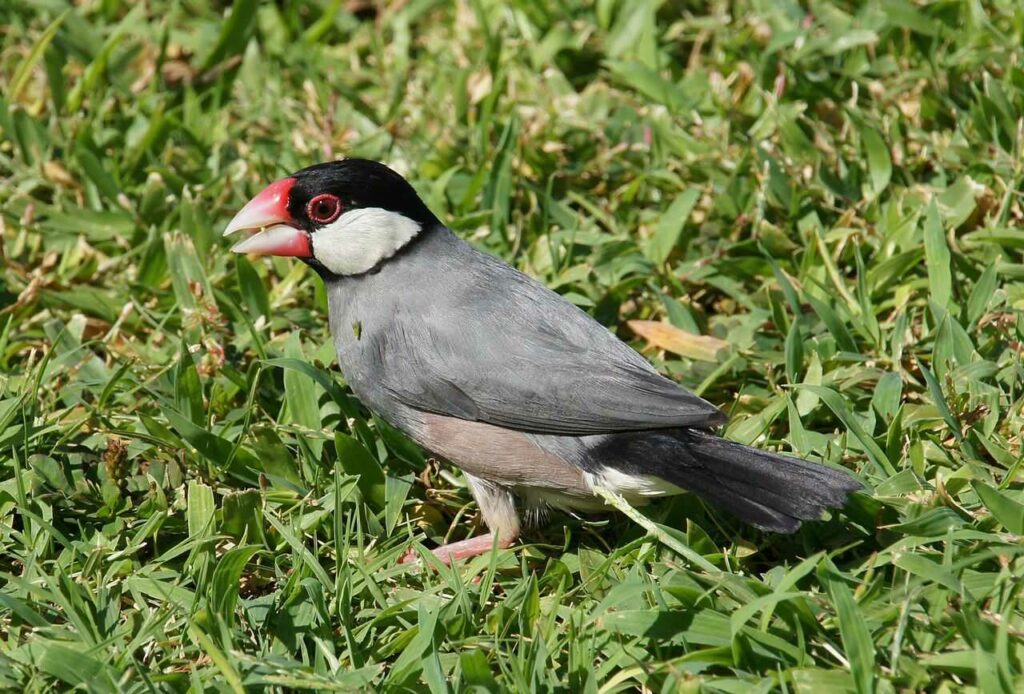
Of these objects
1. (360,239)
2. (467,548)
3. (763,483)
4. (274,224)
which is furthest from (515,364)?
(274,224)

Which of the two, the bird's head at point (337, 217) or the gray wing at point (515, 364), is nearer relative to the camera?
the gray wing at point (515, 364)

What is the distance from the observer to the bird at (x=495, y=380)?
11.0 feet

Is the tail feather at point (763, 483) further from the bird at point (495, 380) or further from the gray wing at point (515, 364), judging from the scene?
the gray wing at point (515, 364)

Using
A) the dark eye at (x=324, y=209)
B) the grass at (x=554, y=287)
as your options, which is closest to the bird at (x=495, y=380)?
the dark eye at (x=324, y=209)

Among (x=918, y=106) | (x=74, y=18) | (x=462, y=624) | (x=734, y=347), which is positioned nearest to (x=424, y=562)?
(x=462, y=624)

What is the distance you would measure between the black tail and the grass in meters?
0.19

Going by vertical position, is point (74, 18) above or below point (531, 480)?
above

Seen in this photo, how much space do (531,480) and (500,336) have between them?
0.46 m

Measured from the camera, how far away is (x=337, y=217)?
392 cm

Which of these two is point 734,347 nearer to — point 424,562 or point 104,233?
point 424,562

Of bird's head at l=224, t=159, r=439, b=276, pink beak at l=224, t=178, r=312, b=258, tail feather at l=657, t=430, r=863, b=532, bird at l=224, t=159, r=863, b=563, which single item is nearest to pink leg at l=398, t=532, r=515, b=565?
bird at l=224, t=159, r=863, b=563

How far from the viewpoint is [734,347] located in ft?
14.1

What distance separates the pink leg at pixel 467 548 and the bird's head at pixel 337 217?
97cm

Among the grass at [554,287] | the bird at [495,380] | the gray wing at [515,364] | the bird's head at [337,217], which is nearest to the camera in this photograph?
the grass at [554,287]
